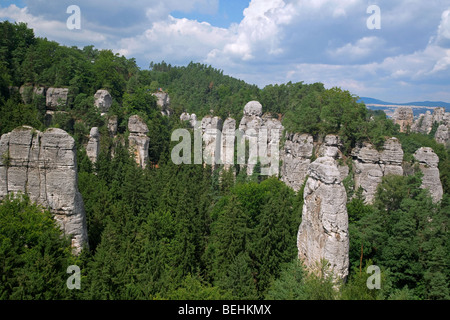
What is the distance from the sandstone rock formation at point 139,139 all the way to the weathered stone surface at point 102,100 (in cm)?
544

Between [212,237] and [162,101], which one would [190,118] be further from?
[212,237]

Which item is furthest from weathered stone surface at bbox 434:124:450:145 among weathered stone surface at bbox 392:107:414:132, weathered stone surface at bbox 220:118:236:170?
weathered stone surface at bbox 220:118:236:170

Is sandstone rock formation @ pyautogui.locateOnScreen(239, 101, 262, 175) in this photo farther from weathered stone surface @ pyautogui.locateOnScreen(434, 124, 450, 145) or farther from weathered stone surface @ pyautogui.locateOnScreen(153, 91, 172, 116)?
weathered stone surface @ pyautogui.locateOnScreen(434, 124, 450, 145)

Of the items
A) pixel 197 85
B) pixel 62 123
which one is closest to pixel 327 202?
pixel 62 123

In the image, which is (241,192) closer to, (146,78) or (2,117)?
(2,117)

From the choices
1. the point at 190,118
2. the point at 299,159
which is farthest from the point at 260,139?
the point at 190,118

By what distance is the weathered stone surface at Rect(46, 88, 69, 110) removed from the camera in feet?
140

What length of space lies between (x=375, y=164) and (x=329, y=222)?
1842 centimetres

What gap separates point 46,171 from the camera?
19188mm

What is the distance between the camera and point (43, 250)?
16.8 metres

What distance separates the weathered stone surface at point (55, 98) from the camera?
42.7m

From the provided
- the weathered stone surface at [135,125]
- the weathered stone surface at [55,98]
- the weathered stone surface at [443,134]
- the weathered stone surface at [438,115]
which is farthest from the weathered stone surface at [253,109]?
the weathered stone surface at [438,115]

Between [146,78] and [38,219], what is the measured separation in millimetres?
49364

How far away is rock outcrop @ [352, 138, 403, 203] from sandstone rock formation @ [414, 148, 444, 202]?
11.0 ft
